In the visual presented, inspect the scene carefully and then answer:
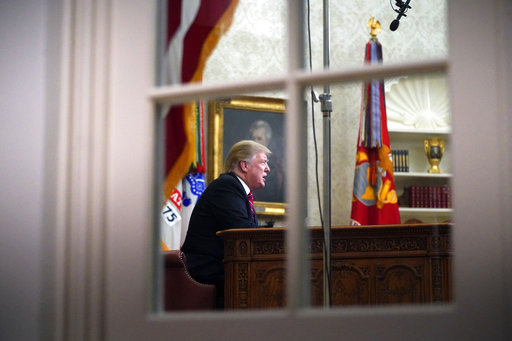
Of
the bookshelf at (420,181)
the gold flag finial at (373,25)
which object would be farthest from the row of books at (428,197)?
the gold flag finial at (373,25)

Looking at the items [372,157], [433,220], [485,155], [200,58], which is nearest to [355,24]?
[372,157]

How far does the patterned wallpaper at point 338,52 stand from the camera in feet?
17.7

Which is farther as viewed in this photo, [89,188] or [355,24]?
[355,24]

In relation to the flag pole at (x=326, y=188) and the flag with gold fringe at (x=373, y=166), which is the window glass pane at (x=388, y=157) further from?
the flag pole at (x=326, y=188)

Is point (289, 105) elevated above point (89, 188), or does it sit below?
above

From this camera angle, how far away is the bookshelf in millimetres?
5426

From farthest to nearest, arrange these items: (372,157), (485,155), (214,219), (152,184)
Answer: (372,157) < (214,219) < (152,184) < (485,155)

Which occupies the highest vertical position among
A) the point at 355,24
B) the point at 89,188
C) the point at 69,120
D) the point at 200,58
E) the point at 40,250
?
the point at 355,24

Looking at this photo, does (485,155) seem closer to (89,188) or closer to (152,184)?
(152,184)

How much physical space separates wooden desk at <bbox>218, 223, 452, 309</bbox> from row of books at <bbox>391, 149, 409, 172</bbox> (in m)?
2.05

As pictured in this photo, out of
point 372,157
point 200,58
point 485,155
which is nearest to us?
point 485,155

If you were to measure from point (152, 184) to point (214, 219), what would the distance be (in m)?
2.39

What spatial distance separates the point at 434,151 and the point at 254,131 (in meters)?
1.29

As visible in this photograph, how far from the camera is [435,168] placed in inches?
217
